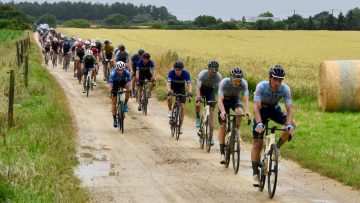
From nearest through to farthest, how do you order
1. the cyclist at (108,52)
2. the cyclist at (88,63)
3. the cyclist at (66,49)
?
the cyclist at (88,63) < the cyclist at (108,52) < the cyclist at (66,49)

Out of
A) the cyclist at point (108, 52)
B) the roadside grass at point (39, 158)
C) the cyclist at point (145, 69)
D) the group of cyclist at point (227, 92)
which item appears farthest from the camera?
the cyclist at point (108, 52)

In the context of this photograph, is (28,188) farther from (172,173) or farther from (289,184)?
(289,184)

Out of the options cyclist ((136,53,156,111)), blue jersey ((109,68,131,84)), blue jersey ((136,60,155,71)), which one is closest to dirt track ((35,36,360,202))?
blue jersey ((109,68,131,84))

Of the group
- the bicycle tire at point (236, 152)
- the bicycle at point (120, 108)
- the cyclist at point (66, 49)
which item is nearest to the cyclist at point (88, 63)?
the bicycle at point (120, 108)

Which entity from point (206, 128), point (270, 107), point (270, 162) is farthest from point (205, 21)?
Answer: point (270, 162)

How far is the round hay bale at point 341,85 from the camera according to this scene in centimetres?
1920

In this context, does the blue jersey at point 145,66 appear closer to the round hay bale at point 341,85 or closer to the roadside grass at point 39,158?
the roadside grass at point 39,158

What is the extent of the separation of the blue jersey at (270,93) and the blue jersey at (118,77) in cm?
764

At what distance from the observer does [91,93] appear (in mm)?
26656

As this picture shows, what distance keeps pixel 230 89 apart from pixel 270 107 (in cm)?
211

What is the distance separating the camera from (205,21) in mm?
128750

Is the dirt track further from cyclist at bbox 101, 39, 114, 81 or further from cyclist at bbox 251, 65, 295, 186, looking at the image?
cyclist at bbox 101, 39, 114, 81

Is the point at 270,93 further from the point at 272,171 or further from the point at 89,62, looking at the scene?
the point at 89,62

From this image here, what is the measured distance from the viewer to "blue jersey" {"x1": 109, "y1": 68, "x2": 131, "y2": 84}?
17.8 metres
